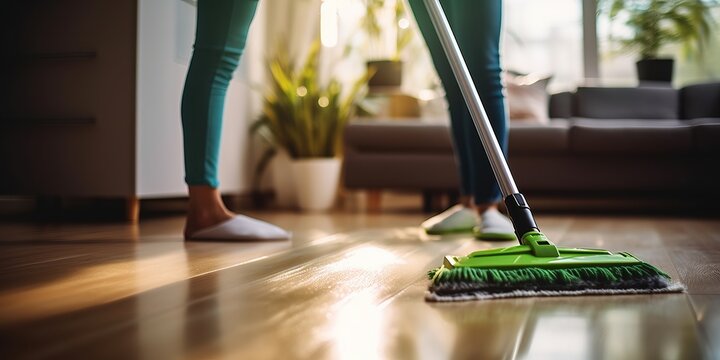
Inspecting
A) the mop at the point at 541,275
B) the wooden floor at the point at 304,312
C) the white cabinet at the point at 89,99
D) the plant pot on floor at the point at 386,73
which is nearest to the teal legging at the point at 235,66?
the wooden floor at the point at 304,312

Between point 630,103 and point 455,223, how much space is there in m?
2.08

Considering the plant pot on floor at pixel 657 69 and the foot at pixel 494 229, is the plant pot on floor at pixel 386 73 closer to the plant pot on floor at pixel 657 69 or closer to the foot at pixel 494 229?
the plant pot on floor at pixel 657 69

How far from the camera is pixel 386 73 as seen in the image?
3475 mm

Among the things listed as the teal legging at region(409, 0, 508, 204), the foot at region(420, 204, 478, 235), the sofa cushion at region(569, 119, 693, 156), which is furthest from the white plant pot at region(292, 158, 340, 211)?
the teal legging at region(409, 0, 508, 204)

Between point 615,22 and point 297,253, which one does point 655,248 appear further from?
point 615,22

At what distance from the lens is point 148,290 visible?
806 mm

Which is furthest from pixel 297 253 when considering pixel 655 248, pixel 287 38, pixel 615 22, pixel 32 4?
pixel 615 22

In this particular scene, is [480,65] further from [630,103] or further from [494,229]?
[630,103]

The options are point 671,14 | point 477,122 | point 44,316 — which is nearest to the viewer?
point 44,316

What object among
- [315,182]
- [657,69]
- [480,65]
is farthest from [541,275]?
[657,69]

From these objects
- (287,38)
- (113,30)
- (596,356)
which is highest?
(287,38)

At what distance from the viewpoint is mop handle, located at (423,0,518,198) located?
970 millimetres

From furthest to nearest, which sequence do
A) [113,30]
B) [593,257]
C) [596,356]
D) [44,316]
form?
[113,30], [593,257], [44,316], [596,356]

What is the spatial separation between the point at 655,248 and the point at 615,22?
→ 111 inches
